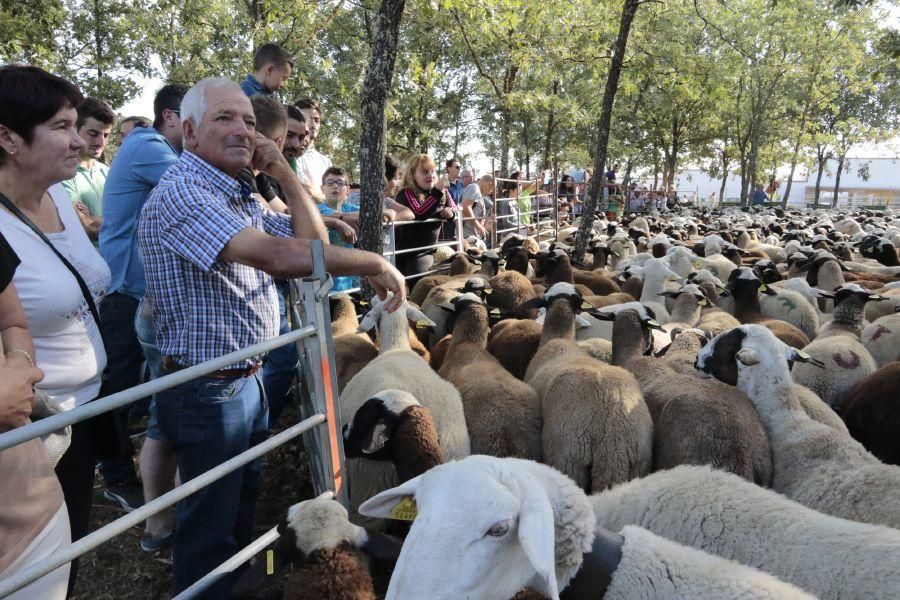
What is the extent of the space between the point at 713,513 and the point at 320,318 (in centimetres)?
178

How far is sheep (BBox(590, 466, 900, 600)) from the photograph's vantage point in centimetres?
197

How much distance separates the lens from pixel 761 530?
7.28ft

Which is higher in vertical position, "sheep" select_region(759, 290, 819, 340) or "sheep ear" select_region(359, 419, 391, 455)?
"sheep ear" select_region(359, 419, 391, 455)

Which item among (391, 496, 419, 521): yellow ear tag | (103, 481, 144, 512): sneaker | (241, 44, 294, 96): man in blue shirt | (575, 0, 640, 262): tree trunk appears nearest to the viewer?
(391, 496, 419, 521): yellow ear tag

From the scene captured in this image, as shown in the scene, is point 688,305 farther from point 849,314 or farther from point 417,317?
point 417,317

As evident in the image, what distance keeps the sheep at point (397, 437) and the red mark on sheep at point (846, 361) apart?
3.53m

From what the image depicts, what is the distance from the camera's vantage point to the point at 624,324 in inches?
191

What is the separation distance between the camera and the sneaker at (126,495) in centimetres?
364

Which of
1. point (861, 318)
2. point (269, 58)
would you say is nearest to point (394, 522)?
point (269, 58)

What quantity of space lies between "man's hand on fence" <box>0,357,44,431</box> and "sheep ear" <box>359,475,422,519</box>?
104cm

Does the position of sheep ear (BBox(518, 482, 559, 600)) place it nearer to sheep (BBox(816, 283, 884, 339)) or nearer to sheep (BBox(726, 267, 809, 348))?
sheep (BBox(816, 283, 884, 339))

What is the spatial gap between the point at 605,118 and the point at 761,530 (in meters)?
8.49

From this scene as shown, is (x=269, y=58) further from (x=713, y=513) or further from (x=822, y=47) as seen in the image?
(x=822, y=47)

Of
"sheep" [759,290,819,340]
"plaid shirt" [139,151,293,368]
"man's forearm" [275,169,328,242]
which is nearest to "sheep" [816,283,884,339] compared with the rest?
"sheep" [759,290,819,340]
